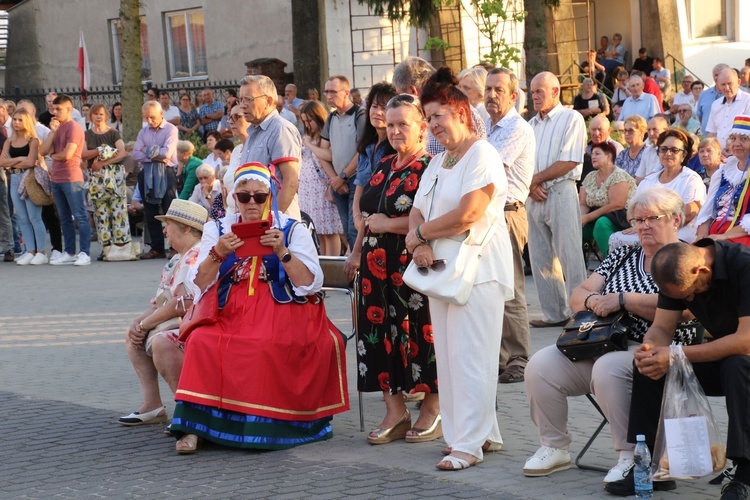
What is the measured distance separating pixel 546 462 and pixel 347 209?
241 inches

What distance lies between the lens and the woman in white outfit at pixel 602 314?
17.9 feet

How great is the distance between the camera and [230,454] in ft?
21.1

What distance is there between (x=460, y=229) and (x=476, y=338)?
1.79ft

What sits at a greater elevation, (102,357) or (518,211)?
(518,211)

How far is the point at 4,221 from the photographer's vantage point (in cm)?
1661

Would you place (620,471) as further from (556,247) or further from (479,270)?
(556,247)

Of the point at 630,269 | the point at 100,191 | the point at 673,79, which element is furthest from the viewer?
the point at 673,79

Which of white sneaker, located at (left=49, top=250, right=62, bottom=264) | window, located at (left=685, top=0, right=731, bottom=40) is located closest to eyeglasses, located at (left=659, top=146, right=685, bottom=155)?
white sneaker, located at (left=49, top=250, right=62, bottom=264)

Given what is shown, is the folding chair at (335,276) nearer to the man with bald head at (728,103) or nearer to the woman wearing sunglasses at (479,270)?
the woman wearing sunglasses at (479,270)

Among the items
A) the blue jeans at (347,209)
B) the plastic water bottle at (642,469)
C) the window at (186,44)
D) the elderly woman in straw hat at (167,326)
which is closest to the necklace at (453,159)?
the plastic water bottle at (642,469)

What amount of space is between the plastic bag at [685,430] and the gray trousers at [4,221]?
42.6ft

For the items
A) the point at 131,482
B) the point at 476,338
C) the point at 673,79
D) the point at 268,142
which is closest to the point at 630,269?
the point at 476,338

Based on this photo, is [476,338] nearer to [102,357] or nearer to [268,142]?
[268,142]

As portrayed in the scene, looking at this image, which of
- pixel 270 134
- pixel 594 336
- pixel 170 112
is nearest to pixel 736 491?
pixel 594 336
